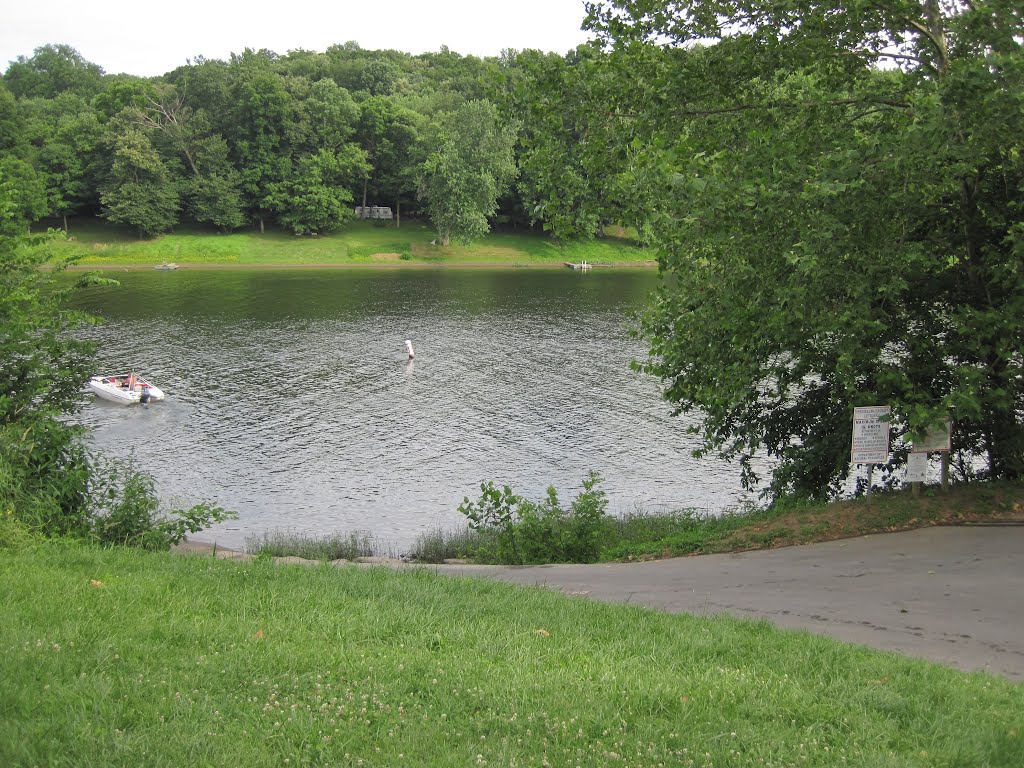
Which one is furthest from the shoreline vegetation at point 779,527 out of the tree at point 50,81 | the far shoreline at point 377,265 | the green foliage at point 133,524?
the tree at point 50,81

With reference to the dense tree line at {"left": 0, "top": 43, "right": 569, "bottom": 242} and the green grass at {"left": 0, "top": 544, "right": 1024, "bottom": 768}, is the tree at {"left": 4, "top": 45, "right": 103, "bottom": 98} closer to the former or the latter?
the dense tree line at {"left": 0, "top": 43, "right": 569, "bottom": 242}

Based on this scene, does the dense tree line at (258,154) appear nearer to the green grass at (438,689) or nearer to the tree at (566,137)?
the tree at (566,137)

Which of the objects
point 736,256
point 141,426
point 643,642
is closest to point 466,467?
point 141,426

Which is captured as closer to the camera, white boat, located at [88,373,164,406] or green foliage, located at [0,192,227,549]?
green foliage, located at [0,192,227,549]

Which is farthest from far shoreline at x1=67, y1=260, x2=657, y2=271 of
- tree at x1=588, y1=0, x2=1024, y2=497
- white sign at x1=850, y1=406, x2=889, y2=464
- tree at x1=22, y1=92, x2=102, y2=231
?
white sign at x1=850, y1=406, x2=889, y2=464

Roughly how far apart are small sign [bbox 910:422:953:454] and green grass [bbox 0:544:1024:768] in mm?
6103

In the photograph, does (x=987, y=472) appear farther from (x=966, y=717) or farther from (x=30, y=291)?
(x=30, y=291)

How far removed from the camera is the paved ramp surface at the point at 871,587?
893 centimetres

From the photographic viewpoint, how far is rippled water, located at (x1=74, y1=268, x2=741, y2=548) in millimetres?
23703

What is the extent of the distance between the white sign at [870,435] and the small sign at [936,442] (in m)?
0.45

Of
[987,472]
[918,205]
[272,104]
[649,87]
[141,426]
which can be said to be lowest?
[141,426]

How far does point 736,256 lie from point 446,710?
9564 mm

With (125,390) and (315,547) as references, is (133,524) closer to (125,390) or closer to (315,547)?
(315,547)

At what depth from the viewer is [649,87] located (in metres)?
14.6
